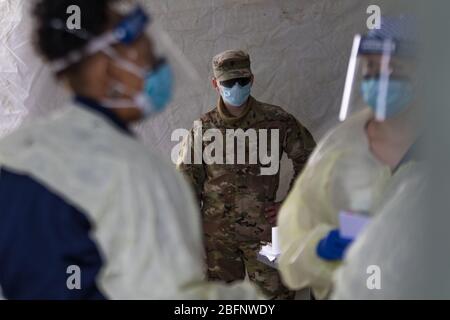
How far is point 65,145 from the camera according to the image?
1262 millimetres

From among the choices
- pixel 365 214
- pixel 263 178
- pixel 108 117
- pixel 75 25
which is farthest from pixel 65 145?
pixel 263 178

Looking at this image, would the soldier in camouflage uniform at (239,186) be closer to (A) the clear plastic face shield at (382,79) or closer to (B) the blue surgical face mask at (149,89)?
(A) the clear plastic face shield at (382,79)

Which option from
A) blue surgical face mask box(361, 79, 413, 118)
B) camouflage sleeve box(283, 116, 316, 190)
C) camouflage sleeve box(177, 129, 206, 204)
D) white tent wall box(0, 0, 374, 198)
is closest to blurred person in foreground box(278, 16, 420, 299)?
blue surgical face mask box(361, 79, 413, 118)

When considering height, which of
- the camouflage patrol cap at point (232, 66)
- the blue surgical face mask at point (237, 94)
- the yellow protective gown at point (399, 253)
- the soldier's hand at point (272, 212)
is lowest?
the yellow protective gown at point (399, 253)

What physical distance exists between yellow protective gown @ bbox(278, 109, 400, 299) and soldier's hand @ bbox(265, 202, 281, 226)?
140cm

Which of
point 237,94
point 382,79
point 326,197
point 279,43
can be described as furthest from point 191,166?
point 382,79

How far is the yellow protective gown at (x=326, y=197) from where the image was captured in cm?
146

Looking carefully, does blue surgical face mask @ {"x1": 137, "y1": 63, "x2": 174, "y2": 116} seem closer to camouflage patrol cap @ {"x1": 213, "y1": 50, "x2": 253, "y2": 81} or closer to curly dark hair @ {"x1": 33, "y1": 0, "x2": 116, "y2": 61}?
curly dark hair @ {"x1": 33, "y1": 0, "x2": 116, "y2": 61}

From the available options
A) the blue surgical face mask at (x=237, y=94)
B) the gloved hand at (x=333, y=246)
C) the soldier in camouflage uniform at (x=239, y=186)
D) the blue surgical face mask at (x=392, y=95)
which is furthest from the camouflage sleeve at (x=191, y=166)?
the blue surgical face mask at (x=392, y=95)

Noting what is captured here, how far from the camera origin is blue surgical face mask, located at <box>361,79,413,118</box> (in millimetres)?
1350

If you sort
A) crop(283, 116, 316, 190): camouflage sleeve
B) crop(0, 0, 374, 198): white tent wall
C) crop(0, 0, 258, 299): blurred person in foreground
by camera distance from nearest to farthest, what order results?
crop(0, 0, 258, 299): blurred person in foreground, crop(283, 116, 316, 190): camouflage sleeve, crop(0, 0, 374, 198): white tent wall

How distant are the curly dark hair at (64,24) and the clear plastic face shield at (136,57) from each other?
0.03ft

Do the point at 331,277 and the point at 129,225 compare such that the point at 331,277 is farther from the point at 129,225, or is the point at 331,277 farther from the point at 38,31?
the point at 38,31

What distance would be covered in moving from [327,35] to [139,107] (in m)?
2.19
